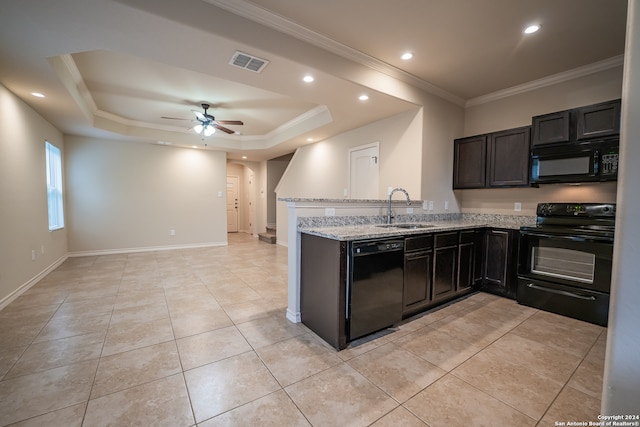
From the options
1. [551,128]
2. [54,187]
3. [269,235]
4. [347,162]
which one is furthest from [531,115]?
[54,187]

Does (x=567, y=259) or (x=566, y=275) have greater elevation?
(x=567, y=259)

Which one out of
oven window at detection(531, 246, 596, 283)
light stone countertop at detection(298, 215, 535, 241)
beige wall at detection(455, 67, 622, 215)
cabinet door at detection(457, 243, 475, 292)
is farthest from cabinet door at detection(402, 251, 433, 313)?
beige wall at detection(455, 67, 622, 215)

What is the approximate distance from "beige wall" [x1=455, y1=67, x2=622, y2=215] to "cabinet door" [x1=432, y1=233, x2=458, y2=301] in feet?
4.72

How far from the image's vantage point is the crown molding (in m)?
2.15

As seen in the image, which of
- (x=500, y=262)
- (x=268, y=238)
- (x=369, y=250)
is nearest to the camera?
(x=369, y=250)

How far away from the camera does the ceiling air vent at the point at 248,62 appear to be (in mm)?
2398

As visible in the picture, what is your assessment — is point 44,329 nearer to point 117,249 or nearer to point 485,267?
point 117,249

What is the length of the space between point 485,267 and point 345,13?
10.8 feet

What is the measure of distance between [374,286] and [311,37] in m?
2.41

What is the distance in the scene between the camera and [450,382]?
1.73 metres

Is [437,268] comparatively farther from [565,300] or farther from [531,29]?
[531,29]

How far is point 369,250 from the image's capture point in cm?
219

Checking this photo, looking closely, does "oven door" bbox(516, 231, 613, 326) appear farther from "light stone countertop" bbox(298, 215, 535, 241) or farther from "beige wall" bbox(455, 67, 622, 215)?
"beige wall" bbox(455, 67, 622, 215)

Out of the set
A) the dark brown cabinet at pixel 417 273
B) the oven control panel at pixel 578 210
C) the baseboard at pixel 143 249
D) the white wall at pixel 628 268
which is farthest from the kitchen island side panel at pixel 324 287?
the baseboard at pixel 143 249
